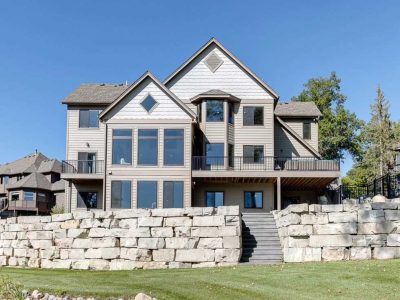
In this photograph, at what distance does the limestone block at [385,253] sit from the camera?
615 inches

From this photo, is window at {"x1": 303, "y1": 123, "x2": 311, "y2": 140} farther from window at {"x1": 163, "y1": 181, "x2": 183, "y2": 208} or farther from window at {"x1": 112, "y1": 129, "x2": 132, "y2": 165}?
window at {"x1": 112, "y1": 129, "x2": 132, "y2": 165}

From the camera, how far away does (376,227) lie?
15.9m

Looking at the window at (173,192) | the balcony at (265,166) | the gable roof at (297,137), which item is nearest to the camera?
the window at (173,192)

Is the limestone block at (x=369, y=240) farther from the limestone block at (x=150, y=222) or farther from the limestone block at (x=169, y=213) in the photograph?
the limestone block at (x=150, y=222)

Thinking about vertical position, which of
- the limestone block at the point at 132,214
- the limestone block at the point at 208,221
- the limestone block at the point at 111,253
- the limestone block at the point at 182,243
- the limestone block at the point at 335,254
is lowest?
the limestone block at the point at 111,253

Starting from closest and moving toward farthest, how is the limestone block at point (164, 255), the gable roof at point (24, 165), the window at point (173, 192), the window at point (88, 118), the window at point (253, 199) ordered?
the limestone block at point (164, 255) < the window at point (173, 192) < the window at point (253, 199) < the window at point (88, 118) < the gable roof at point (24, 165)

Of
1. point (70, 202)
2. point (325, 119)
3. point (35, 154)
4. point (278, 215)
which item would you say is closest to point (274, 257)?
point (278, 215)

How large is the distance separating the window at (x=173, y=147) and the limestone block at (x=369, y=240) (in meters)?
11.8

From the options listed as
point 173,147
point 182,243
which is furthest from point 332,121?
point 182,243

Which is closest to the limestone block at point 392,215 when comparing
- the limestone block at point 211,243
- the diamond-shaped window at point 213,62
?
the limestone block at point 211,243

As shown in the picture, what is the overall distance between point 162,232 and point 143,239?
2.37ft

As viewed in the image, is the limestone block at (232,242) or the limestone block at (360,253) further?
the limestone block at (232,242)

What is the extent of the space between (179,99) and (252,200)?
695 cm

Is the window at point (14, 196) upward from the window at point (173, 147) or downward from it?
downward
